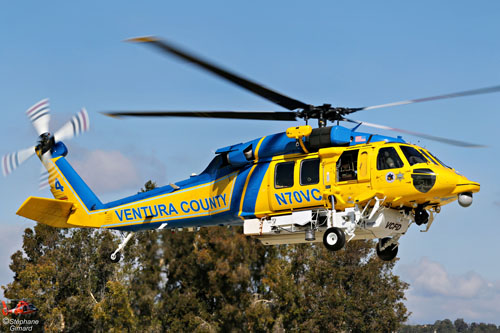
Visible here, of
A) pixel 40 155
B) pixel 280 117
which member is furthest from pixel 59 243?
pixel 280 117

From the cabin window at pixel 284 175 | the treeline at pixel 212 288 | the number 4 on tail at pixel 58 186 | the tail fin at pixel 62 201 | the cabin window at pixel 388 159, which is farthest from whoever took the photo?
the treeline at pixel 212 288

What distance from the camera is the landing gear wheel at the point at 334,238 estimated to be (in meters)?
15.3

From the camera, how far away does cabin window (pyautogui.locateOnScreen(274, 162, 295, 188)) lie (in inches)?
643

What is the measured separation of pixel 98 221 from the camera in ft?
66.3

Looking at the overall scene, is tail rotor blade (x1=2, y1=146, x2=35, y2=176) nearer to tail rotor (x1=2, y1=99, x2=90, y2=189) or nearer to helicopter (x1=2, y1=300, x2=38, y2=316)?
tail rotor (x1=2, y1=99, x2=90, y2=189)

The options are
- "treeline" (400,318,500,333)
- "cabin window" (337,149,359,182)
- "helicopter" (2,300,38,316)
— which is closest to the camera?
"cabin window" (337,149,359,182)

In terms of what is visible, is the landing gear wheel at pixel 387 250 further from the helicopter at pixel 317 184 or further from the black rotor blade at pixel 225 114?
the black rotor blade at pixel 225 114

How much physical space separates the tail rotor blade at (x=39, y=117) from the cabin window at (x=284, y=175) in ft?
28.2

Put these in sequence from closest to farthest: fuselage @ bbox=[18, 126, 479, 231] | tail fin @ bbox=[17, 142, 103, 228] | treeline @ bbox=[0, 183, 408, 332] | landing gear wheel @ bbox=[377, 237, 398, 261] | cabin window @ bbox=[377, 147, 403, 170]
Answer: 1. fuselage @ bbox=[18, 126, 479, 231]
2. cabin window @ bbox=[377, 147, 403, 170]
3. landing gear wheel @ bbox=[377, 237, 398, 261]
4. tail fin @ bbox=[17, 142, 103, 228]
5. treeline @ bbox=[0, 183, 408, 332]

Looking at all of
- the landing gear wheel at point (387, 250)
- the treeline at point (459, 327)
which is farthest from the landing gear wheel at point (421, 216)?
the treeline at point (459, 327)

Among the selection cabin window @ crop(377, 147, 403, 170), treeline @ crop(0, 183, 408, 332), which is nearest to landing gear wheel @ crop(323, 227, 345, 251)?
cabin window @ crop(377, 147, 403, 170)

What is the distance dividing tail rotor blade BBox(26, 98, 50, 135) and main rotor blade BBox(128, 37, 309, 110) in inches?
347

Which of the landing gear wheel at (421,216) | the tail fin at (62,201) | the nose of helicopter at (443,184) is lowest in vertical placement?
the landing gear wheel at (421,216)

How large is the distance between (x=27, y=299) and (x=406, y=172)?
35.8 m
